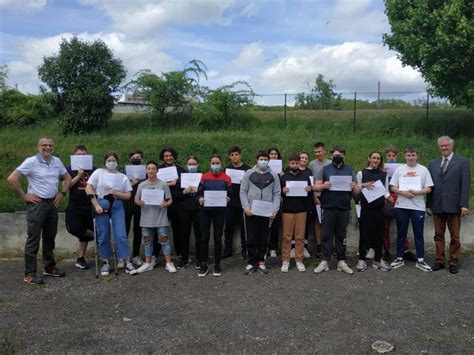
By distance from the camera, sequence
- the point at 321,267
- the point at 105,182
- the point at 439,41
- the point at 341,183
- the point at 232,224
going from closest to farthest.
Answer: the point at 105,182 → the point at 341,183 → the point at 321,267 → the point at 232,224 → the point at 439,41

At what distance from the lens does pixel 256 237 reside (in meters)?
7.20

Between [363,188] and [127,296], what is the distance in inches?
158

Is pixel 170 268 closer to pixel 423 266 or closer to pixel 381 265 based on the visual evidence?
pixel 381 265

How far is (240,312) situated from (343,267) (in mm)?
2337

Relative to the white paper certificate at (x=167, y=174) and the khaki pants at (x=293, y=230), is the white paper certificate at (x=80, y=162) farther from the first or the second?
the khaki pants at (x=293, y=230)

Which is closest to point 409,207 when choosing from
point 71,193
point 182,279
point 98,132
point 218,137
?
point 182,279

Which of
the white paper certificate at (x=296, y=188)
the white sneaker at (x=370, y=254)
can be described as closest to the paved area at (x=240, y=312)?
the white sneaker at (x=370, y=254)

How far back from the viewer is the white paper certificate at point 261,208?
6.98 m

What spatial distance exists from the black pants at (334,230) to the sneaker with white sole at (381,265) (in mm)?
576

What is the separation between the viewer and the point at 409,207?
718 centimetres

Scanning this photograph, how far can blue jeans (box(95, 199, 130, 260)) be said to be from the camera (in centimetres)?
705

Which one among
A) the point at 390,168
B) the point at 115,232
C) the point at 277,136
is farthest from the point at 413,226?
the point at 277,136

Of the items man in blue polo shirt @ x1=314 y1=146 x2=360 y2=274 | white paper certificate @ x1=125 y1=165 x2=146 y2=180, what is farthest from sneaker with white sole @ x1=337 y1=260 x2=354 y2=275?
white paper certificate @ x1=125 y1=165 x2=146 y2=180

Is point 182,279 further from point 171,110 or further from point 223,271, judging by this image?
point 171,110
